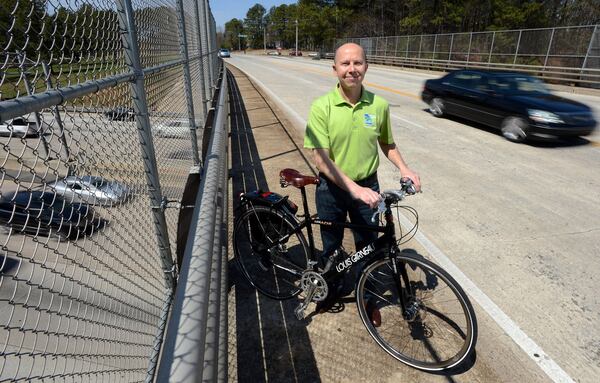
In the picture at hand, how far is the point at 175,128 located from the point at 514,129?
766 cm

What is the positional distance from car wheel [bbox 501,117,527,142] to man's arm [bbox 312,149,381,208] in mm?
7452

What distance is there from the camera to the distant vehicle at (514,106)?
26.0 feet

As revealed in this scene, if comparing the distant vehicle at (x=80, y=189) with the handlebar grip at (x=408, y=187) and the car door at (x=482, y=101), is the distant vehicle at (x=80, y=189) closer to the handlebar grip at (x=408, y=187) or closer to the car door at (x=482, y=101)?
the handlebar grip at (x=408, y=187)

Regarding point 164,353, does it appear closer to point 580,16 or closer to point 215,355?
point 215,355

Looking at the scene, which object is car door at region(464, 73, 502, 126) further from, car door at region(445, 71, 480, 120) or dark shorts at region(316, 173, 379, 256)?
dark shorts at region(316, 173, 379, 256)

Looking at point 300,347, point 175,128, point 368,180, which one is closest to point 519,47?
point 175,128

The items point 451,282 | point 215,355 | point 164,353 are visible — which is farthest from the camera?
point 451,282

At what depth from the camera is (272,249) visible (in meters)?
3.50

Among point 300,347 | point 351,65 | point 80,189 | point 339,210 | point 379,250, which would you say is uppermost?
point 351,65

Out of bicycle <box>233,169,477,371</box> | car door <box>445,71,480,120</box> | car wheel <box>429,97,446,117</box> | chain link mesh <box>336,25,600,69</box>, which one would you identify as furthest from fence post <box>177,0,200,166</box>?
chain link mesh <box>336,25,600,69</box>

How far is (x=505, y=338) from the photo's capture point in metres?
3.04

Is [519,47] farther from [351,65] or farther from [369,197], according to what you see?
[369,197]

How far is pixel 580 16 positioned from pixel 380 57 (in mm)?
22681

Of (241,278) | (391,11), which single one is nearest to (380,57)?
(391,11)
